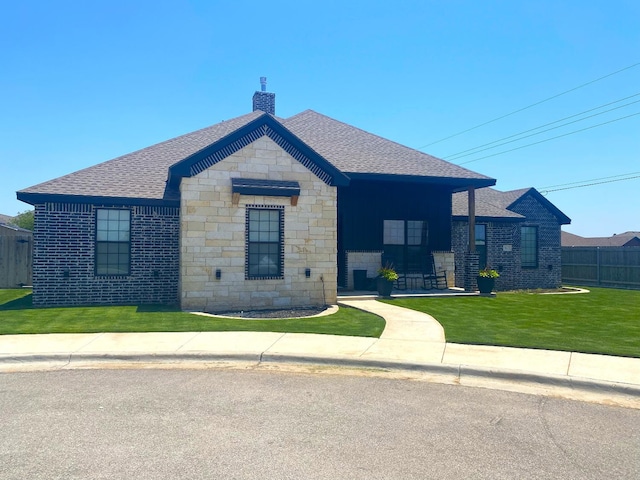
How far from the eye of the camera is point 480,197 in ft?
83.7

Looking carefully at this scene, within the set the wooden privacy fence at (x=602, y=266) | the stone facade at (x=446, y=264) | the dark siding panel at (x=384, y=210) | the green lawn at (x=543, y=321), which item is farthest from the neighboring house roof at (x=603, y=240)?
the dark siding panel at (x=384, y=210)

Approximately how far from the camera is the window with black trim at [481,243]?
883 inches

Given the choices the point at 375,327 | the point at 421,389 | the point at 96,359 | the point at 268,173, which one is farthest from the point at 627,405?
the point at 268,173

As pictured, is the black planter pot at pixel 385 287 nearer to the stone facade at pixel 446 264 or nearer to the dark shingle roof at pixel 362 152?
the dark shingle roof at pixel 362 152

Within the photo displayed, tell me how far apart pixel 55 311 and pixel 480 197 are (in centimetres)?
1994

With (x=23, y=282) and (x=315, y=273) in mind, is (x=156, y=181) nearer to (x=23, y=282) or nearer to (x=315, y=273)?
(x=315, y=273)

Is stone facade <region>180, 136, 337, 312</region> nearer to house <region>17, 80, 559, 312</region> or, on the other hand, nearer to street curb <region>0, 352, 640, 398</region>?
house <region>17, 80, 559, 312</region>

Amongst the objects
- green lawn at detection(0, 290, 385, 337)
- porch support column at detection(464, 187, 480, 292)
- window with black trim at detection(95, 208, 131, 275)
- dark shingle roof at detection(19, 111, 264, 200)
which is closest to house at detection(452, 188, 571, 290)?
porch support column at detection(464, 187, 480, 292)

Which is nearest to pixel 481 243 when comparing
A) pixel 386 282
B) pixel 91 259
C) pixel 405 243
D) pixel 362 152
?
pixel 405 243

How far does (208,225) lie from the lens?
539 inches

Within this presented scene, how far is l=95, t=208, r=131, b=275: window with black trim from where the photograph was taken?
1550 cm

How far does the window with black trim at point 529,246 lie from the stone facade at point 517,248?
18 cm

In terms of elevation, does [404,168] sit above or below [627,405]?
above

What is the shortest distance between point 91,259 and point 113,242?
2.68ft
